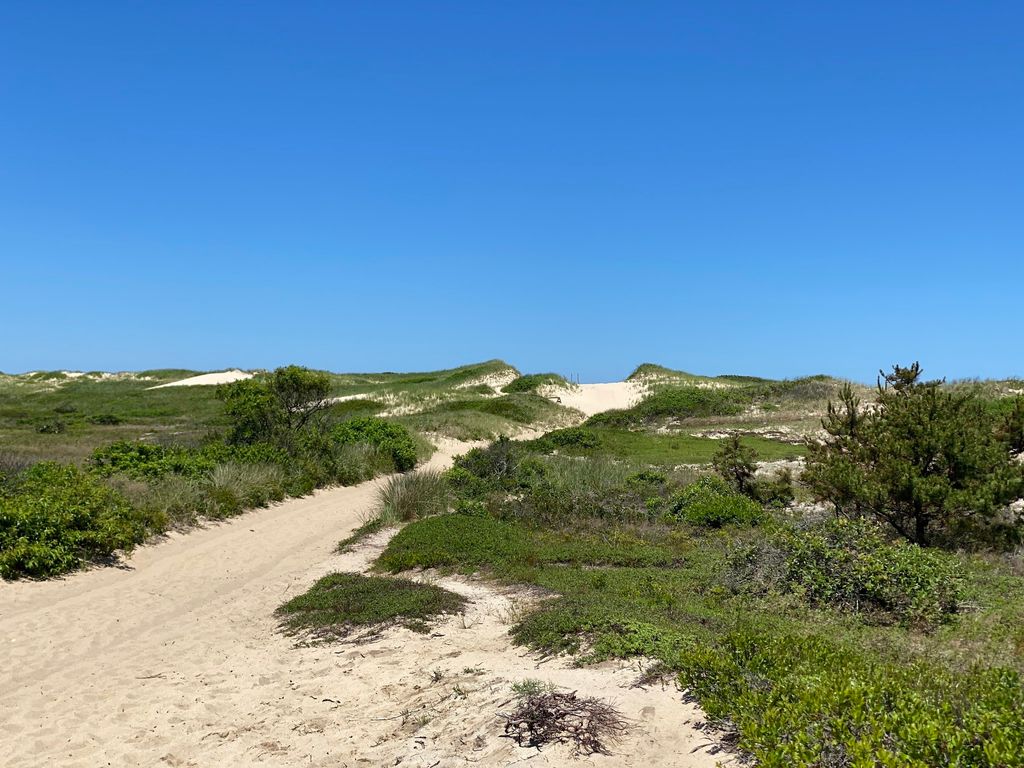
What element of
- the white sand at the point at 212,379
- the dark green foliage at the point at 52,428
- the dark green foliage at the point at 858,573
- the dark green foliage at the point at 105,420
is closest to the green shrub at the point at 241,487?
the dark green foliage at the point at 858,573

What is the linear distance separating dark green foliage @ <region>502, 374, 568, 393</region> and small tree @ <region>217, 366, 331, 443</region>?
32.9 m

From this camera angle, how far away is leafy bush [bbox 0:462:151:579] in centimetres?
1070

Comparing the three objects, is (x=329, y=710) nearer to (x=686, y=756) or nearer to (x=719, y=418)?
(x=686, y=756)

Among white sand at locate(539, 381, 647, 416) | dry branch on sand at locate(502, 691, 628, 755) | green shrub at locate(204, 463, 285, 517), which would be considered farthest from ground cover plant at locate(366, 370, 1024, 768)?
white sand at locate(539, 381, 647, 416)

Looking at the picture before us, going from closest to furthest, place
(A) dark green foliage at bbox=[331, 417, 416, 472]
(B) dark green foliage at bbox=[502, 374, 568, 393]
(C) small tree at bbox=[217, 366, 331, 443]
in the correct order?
1. (C) small tree at bbox=[217, 366, 331, 443]
2. (A) dark green foliage at bbox=[331, 417, 416, 472]
3. (B) dark green foliage at bbox=[502, 374, 568, 393]

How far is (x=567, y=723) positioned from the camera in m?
5.13

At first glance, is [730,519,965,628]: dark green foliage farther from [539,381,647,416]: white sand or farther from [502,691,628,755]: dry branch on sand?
[539,381,647,416]: white sand

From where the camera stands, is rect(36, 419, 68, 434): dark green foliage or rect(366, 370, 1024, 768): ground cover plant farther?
rect(36, 419, 68, 434): dark green foliage

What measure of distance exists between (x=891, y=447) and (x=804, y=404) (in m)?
30.7

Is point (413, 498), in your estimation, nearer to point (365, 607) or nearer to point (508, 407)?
point (365, 607)

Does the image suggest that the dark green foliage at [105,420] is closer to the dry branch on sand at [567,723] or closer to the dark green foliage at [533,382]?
the dark green foliage at [533,382]

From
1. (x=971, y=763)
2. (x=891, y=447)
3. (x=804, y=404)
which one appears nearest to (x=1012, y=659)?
(x=971, y=763)

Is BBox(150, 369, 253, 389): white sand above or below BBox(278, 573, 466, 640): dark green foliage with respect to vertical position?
above

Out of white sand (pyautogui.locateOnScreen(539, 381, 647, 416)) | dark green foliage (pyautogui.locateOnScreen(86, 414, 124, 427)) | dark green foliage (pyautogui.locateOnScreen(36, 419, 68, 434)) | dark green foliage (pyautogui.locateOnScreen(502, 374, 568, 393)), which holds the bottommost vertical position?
dark green foliage (pyautogui.locateOnScreen(36, 419, 68, 434))
